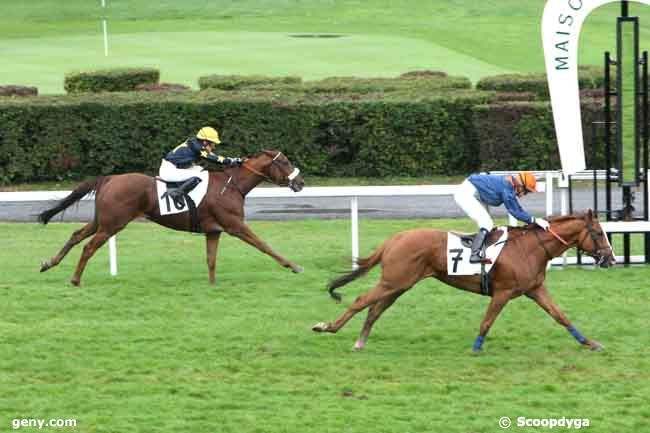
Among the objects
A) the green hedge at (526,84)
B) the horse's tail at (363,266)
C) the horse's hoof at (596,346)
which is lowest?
the horse's hoof at (596,346)

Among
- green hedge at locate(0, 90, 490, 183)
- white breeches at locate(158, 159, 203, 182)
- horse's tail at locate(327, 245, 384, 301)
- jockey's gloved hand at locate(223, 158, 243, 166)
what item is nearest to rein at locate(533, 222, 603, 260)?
horse's tail at locate(327, 245, 384, 301)

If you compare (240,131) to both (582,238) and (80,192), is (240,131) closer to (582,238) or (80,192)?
(80,192)

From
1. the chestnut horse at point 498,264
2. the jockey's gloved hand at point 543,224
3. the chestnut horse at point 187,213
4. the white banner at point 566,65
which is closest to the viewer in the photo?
the chestnut horse at point 498,264

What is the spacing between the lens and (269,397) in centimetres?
784

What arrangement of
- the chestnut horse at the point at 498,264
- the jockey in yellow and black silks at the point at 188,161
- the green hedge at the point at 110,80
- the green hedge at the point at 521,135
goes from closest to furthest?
1. the chestnut horse at the point at 498,264
2. the jockey in yellow and black silks at the point at 188,161
3. the green hedge at the point at 521,135
4. the green hedge at the point at 110,80

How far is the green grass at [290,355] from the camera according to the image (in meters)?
7.52

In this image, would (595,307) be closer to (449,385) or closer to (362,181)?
(449,385)

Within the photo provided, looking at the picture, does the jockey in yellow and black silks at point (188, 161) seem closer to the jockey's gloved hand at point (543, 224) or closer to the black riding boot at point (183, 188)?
the black riding boot at point (183, 188)

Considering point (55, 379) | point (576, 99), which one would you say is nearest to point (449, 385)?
point (55, 379)

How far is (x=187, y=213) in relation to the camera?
442 inches

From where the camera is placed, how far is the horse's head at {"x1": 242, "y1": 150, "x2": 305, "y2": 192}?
11453 mm

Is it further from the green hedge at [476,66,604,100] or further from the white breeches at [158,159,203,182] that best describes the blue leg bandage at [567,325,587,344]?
the green hedge at [476,66,604,100]

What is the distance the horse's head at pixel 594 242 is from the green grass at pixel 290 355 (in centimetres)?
61

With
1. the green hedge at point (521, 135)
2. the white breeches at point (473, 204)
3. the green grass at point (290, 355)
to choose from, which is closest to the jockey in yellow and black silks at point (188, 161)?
the green grass at point (290, 355)
